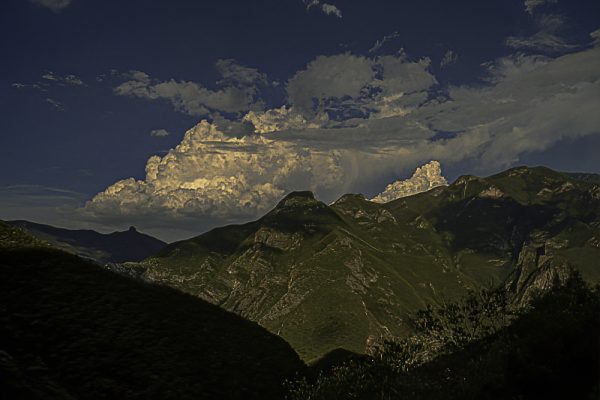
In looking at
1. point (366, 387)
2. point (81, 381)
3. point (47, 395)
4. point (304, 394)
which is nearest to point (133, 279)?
point (81, 381)

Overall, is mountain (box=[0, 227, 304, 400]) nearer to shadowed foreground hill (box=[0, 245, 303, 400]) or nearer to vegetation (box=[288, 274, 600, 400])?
shadowed foreground hill (box=[0, 245, 303, 400])

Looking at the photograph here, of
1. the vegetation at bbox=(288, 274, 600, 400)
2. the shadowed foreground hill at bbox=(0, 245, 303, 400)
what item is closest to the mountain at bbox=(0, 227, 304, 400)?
the shadowed foreground hill at bbox=(0, 245, 303, 400)

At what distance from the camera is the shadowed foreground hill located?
5431cm

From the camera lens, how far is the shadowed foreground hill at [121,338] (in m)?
54.3

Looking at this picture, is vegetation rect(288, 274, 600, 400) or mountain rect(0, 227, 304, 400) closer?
vegetation rect(288, 274, 600, 400)

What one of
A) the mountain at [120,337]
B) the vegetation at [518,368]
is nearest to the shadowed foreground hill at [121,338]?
the mountain at [120,337]

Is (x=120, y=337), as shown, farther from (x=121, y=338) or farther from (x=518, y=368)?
(x=518, y=368)

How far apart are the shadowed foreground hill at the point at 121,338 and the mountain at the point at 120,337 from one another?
5.1 inches

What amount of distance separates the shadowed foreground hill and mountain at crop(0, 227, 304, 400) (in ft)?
0.42

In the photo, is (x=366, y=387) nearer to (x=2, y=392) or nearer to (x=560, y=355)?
(x=560, y=355)

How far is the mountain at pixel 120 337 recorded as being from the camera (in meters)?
54.4

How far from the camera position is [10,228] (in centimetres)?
8006

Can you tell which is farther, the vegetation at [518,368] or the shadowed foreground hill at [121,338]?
the shadowed foreground hill at [121,338]

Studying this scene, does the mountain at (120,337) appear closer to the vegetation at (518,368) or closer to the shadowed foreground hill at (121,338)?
the shadowed foreground hill at (121,338)
